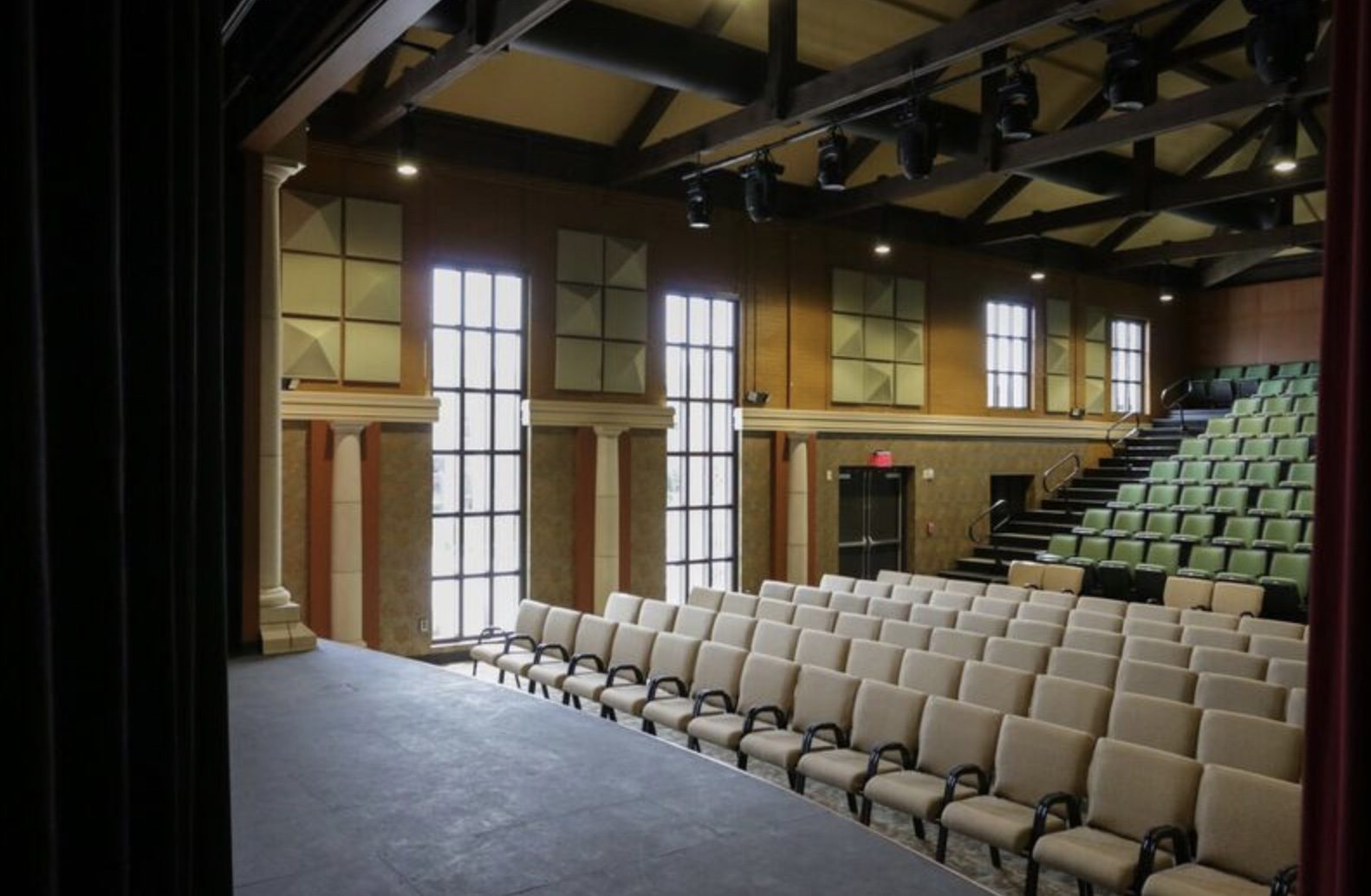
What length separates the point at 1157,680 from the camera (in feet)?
19.8

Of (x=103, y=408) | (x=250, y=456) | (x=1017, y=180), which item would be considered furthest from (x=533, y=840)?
(x=1017, y=180)

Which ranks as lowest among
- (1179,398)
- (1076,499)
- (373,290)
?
(1076,499)

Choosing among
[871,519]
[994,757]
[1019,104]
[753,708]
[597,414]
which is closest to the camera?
[994,757]

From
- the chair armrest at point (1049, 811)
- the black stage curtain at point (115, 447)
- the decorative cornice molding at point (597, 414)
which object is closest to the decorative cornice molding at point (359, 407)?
the decorative cornice molding at point (597, 414)

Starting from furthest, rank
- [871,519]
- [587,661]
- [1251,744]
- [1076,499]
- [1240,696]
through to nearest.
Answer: [1076,499]
[871,519]
[587,661]
[1240,696]
[1251,744]

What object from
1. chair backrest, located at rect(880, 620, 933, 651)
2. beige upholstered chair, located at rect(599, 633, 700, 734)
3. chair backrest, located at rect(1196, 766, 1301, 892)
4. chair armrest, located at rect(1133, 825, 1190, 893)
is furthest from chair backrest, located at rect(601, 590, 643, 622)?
chair backrest, located at rect(1196, 766, 1301, 892)

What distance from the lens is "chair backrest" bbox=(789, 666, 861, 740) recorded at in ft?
18.9

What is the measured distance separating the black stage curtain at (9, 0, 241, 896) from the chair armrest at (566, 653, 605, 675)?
580cm

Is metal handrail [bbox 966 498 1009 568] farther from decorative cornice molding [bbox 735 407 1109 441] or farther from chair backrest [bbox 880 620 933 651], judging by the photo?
chair backrest [bbox 880 620 933 651]

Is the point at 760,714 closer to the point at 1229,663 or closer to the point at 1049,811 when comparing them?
the point at 1049,811

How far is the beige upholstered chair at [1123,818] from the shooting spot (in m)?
3.96

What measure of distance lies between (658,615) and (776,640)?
4.60ft

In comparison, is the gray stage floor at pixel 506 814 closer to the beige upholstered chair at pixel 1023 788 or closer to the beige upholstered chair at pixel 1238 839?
the beige upholstered chair at pixel 1023 788

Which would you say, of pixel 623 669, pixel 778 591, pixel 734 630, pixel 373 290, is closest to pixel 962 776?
pixel 623 669
